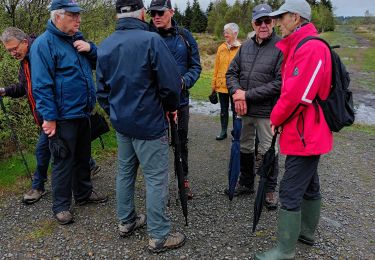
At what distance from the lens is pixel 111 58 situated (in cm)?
344

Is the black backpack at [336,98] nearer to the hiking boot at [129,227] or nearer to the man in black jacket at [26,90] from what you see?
the hiking boot at [129,227]

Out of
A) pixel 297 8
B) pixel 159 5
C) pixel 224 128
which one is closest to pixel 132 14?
pixel 159 5

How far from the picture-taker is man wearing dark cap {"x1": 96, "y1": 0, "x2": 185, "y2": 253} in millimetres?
3359

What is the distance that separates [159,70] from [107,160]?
3608 millimetres

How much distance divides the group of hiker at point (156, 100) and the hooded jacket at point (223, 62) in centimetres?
282

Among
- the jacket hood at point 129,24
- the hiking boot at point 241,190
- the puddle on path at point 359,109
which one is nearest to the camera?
the jacket hood at point 129,24

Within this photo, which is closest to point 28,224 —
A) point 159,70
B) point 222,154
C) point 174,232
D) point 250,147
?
point 174,232

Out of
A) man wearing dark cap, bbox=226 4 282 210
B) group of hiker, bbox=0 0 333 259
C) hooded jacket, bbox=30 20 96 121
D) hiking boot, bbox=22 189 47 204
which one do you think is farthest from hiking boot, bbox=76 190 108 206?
man wearing dark cap, bbox=226 4 282 210

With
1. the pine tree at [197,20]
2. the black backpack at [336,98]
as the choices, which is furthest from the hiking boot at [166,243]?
the pine tree at [197,20]

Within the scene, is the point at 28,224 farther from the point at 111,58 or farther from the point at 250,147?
the point at 250,147

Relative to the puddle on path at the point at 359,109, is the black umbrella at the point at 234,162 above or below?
above

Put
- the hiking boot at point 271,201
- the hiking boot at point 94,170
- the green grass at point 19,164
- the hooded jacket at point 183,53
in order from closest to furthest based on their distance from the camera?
the hooded jacket at point 183,53 < the hiking boot at point 271,201 < the green grass at point 19,164 < the hiking boot at point 94,170

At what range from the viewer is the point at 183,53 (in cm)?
468

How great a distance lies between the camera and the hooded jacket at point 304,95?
3.18 metres
